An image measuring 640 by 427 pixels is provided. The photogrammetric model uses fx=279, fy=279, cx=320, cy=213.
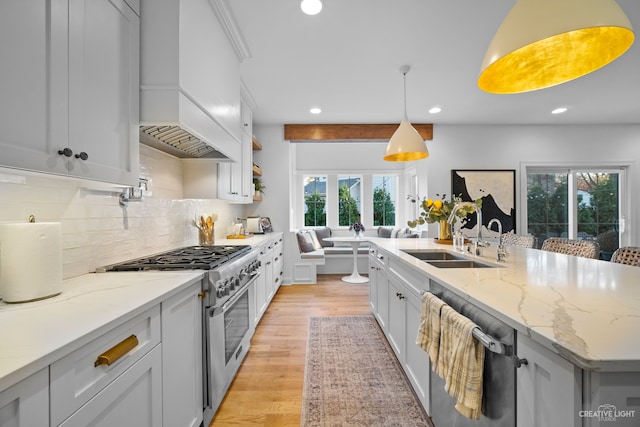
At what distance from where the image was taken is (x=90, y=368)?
2.55 feet

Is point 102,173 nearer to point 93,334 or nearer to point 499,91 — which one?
point 93,334

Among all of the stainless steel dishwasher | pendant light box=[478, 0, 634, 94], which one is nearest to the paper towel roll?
the stainless steel dishwasher

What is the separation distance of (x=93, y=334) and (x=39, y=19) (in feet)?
3.34

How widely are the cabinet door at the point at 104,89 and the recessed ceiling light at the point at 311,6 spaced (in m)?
1.10

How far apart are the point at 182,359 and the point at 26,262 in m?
0.71

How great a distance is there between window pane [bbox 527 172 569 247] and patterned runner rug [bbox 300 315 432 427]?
3.86 metres

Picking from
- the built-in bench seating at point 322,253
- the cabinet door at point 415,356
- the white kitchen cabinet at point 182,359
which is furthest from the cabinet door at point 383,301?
the built-in bench seating at point 322,253

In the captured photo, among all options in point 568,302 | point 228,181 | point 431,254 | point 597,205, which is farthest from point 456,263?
point 597,205

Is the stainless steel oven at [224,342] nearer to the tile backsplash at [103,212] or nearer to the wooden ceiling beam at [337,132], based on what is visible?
the tile backsplash at [103,212]

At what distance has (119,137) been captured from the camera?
130 centimetres

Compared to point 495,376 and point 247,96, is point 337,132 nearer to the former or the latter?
point 247,96

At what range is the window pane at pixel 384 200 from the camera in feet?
20.7

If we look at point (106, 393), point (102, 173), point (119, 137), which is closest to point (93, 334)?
point (106, 393)

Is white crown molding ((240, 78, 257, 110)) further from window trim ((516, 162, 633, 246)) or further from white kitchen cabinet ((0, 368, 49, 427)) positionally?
window trim ((516, 162, 633, 246))
